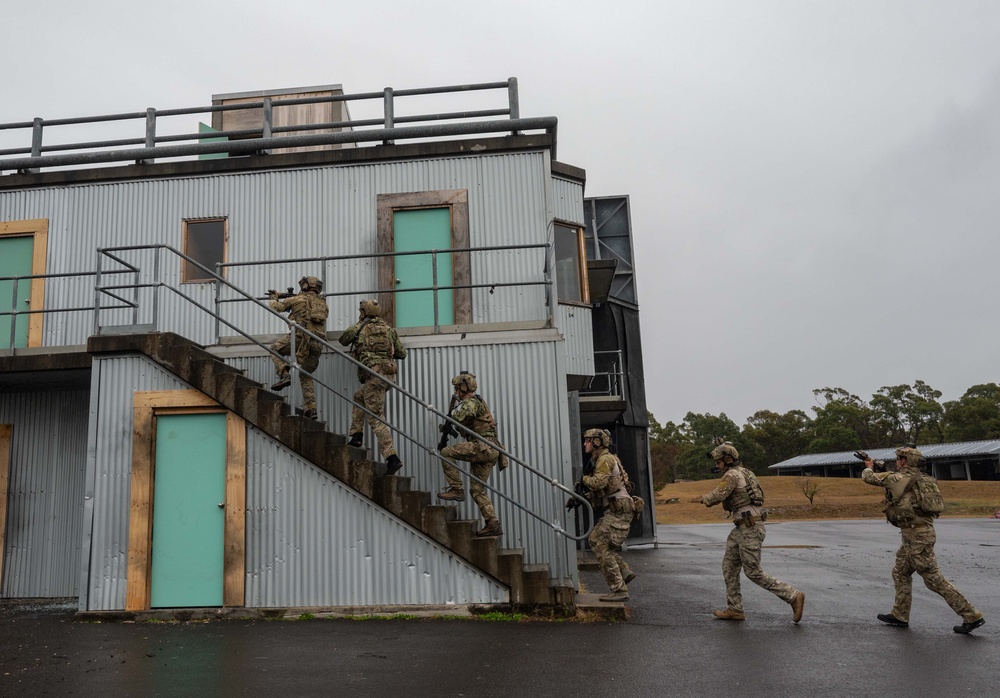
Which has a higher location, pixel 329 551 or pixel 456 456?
pixel 456 456

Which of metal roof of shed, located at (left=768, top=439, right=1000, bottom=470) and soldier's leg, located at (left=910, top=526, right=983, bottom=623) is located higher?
metal roof of shed, located at (left=768, top=439, right=1000, bottom=470)

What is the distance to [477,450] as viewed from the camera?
8.86m

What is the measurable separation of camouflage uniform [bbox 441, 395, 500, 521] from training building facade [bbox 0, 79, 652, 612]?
15.8 inches

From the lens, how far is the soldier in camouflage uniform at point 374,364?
912cm

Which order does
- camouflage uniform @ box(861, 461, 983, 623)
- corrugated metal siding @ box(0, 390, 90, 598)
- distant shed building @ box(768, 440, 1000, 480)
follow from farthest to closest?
distant shed building @ box(768, 440, 1000, 480)
corrugated metal siding @ box(0, 390, 90, 598)
camouflage uniform @ box(861, 461, 983, 623)

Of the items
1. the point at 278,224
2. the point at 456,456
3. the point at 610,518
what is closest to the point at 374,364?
the point at 456,456

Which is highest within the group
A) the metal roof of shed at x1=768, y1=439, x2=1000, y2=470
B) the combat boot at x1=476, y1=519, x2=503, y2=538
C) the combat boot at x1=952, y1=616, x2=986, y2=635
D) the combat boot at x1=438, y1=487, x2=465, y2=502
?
the metal roof of shed at x1=768, y1=439, x2=1000, y2=470

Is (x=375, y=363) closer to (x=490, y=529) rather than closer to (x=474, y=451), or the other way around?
(x=474, y=451)

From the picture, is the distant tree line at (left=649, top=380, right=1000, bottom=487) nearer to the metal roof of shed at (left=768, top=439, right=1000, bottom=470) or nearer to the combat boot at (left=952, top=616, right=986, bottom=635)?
the metal roof of shed at (left=768, top=439, right=1000, bottom=470)

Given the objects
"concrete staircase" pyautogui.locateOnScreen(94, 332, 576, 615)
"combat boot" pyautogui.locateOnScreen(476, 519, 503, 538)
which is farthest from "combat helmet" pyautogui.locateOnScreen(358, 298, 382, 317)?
"combat boot" pyautogui.locateOnScreen(476, 519, 503, 538)

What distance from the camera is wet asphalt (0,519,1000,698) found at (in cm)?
579

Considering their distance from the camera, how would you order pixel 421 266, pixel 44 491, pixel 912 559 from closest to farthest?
1. pixel 912 559
2. pixel 44 491
3. pixel 421 266

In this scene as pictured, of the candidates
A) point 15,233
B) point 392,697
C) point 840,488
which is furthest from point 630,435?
point 840,488

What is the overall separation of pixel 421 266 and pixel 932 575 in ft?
24.2
